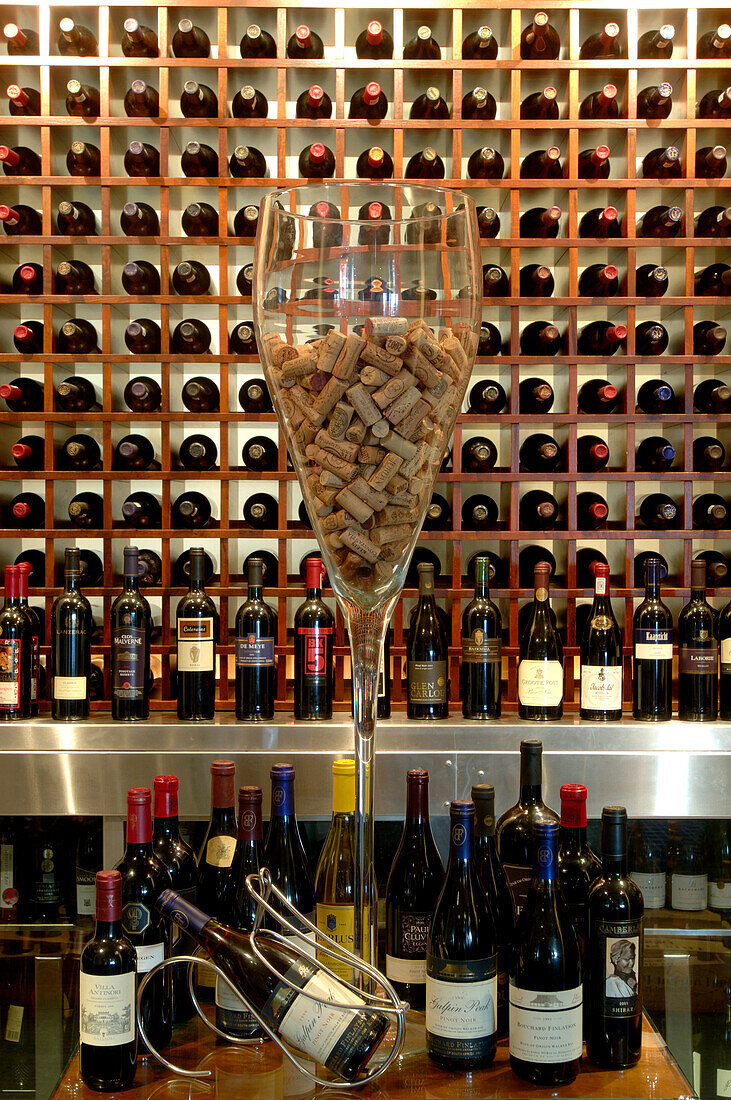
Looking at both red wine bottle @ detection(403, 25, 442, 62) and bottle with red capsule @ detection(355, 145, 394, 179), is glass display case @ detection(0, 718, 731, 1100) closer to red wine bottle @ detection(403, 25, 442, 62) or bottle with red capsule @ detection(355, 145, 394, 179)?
bottle with red capsule @ detection(355, 145, 394, 179)

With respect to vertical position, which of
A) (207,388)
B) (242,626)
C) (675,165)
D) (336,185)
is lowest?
(242,626)

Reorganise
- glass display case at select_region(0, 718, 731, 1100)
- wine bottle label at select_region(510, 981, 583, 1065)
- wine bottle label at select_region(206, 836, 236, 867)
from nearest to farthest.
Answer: wine bottle label at select_region(510, 981, 583, 1065) → wine bottle label at select_region(206, 836, 236, 867) → glass display case at select_region(0, 718, 731, 1100)

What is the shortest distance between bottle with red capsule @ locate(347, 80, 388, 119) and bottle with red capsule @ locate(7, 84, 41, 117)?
74 cm

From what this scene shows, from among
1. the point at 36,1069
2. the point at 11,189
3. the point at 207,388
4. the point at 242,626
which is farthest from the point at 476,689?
the point at 11,189

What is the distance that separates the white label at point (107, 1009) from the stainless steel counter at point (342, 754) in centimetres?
106

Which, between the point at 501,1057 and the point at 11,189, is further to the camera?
the point at 11,189

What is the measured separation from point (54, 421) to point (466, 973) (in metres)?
1.69

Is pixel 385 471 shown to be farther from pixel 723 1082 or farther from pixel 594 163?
pixel 594 163

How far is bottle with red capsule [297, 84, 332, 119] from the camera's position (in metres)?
2.10

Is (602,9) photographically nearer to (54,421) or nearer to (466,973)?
(54,421)

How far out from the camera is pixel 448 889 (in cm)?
92

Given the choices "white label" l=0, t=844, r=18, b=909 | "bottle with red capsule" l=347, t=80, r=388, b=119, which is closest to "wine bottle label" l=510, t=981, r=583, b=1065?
"white label" l=0, t=844, r=18, b=909

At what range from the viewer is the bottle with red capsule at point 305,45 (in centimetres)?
212

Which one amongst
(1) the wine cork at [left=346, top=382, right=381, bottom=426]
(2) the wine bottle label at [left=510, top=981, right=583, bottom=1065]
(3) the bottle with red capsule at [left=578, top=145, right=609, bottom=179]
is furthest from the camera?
(3) the bottle with red capsule at [left=578, top=145, right=609, bottom=179]
